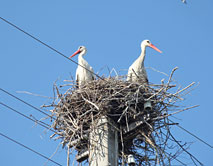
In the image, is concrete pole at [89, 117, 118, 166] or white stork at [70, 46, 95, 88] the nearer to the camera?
concrete pole at [89, 117, 118, 166]

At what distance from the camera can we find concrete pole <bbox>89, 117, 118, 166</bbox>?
5984 millimetres

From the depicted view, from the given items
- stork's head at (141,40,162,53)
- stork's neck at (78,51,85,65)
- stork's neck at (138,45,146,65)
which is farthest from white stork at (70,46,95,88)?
stork's head at (141,40,162,53)

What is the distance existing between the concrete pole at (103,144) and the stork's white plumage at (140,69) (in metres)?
1.47

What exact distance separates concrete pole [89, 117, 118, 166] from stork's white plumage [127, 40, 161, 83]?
1.47 meters

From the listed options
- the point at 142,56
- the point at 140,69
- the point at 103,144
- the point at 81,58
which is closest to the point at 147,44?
the point at 142,56

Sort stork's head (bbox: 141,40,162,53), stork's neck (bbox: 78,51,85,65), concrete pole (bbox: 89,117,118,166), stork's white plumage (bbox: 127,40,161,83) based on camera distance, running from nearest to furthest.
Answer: concrete pole (bbox: 89,117,118,166), stork's white plumage (bbox: 127,40,161,83), stork's neck (bbox: 78,51,85,65), stork's head (bbox: 141,40,162,53)

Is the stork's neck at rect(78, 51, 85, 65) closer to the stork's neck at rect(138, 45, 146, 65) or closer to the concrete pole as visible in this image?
the stork's neck at rect(138, 45, 146, 65)

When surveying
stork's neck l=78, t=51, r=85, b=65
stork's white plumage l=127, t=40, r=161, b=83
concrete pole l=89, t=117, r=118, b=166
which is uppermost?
stork's neck l=78, t=51, r=85, b=65

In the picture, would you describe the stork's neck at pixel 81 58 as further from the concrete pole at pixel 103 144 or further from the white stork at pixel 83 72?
the concrete pole at pixel 103 144

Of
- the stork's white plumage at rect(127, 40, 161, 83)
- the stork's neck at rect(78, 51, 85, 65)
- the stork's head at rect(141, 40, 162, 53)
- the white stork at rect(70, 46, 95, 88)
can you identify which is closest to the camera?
the stork's white plumage at rect(127, 40, 161, 83)

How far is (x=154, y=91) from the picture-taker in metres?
7.23

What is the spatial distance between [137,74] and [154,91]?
4.54ft

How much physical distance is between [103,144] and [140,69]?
116 inches

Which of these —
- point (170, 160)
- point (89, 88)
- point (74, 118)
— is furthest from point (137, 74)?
point (170, 160)
